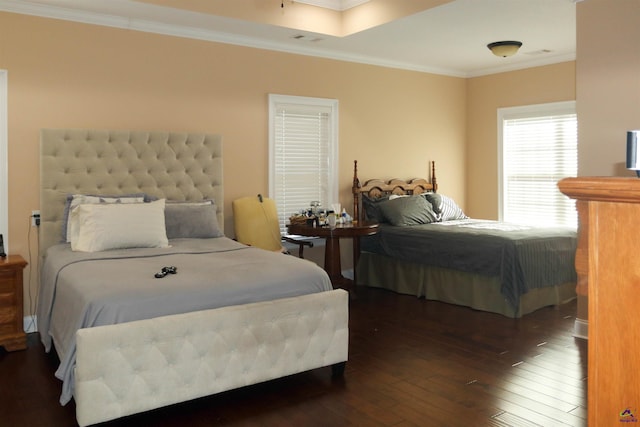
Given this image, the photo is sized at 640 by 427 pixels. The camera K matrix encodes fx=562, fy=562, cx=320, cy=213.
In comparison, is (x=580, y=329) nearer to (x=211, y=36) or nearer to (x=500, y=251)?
(x=500, y=251)

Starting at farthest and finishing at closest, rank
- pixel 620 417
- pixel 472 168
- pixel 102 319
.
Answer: pixel 472 168
pixel 102 319
pixel 620 417

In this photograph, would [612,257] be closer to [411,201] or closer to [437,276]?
[437,276]

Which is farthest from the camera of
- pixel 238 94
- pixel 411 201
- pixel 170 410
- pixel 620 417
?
pixel 411 201

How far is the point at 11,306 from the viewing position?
3.95 metres

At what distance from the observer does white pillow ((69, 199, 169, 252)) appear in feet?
13.0

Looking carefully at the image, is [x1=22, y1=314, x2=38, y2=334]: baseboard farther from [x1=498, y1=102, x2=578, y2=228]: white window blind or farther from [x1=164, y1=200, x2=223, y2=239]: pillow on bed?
[x1=498, y1=102, x2=578, y2=228]: white window blind

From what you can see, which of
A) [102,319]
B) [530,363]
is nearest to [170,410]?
[102,319]

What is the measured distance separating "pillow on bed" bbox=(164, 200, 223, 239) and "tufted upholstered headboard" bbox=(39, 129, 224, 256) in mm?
278

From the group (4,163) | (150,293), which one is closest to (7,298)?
(4,163)

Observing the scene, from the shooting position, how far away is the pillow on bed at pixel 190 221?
457 cm

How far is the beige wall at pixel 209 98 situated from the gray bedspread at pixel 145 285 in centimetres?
111

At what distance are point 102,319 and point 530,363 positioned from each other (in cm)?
267

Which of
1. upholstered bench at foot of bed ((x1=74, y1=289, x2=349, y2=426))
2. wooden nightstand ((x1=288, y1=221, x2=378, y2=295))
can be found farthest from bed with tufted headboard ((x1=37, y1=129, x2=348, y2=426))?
wooden nightstand ((x1=288, y1=221, x2=378, y2=295))

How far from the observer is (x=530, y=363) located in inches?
145
